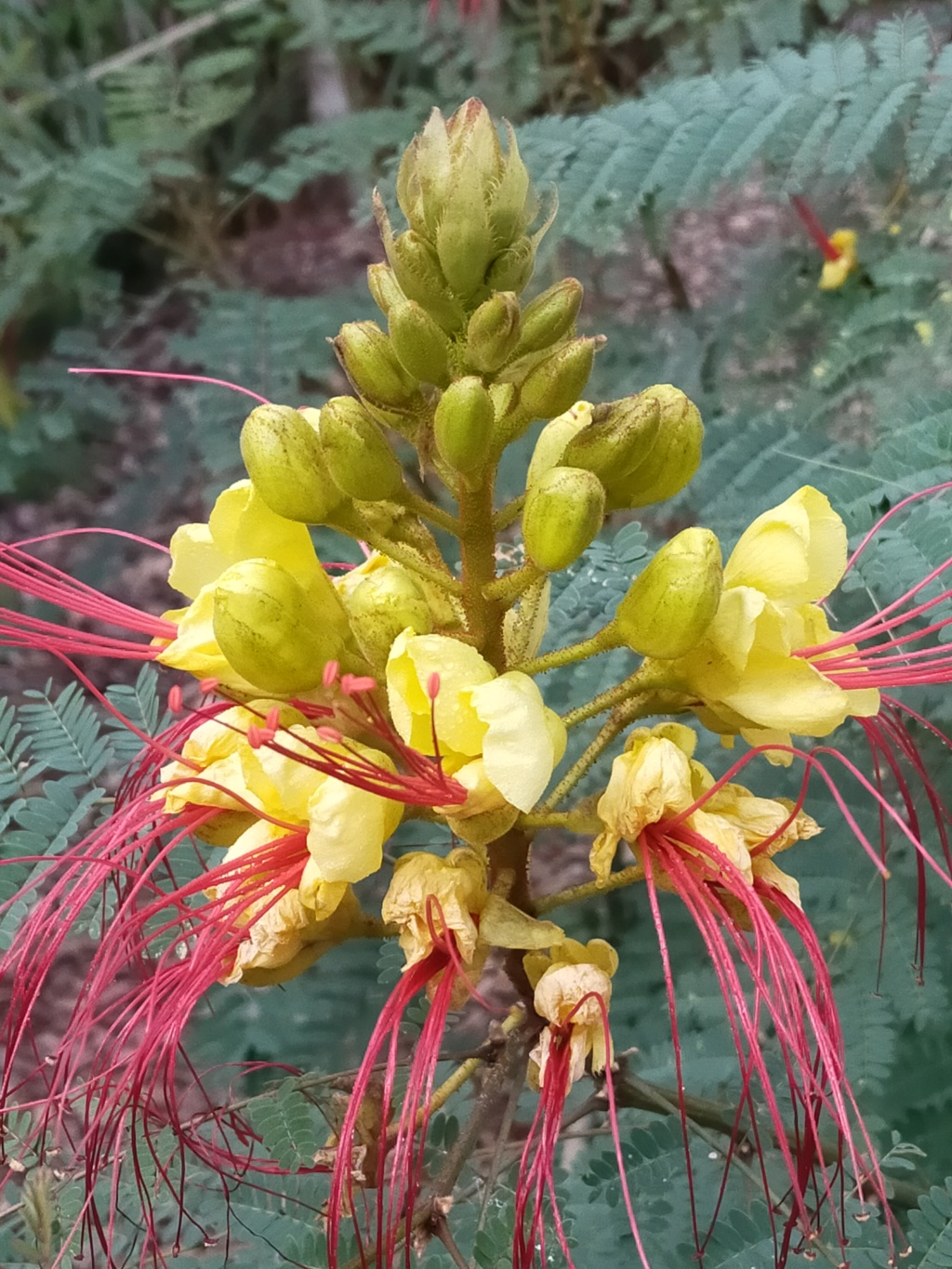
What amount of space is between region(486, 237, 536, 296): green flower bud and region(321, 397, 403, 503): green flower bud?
0.15 m

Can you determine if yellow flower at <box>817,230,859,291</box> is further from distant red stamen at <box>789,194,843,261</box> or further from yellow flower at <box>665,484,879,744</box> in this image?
yellow flower at <box>665,484,879,744</box>

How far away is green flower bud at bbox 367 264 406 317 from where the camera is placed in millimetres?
895

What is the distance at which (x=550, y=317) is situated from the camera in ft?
2.85

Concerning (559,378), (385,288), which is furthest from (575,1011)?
(385,288)

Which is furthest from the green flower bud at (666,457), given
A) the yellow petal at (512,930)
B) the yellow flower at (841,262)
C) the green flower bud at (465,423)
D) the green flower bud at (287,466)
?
the yellow flower at (841,262)

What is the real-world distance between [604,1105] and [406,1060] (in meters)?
0.20

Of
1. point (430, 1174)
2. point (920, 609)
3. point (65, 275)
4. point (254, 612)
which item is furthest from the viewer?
point (65, 275)

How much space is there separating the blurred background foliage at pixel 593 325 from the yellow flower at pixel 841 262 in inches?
1.3

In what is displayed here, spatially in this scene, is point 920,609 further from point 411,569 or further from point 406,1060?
point 406,1060

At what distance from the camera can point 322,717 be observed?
0.88m

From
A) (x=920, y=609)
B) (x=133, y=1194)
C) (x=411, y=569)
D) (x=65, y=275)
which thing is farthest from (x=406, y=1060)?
(x=65, y=275)

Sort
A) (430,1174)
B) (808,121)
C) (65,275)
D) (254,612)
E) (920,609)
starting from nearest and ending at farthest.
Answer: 1. (254,612)
2. (920,609)
3. (430,1174)
4. (808,121)
5. (65,275)

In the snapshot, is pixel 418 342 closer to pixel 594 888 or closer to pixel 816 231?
pixel 594 888

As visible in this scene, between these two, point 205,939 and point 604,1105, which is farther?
point 604,1105
